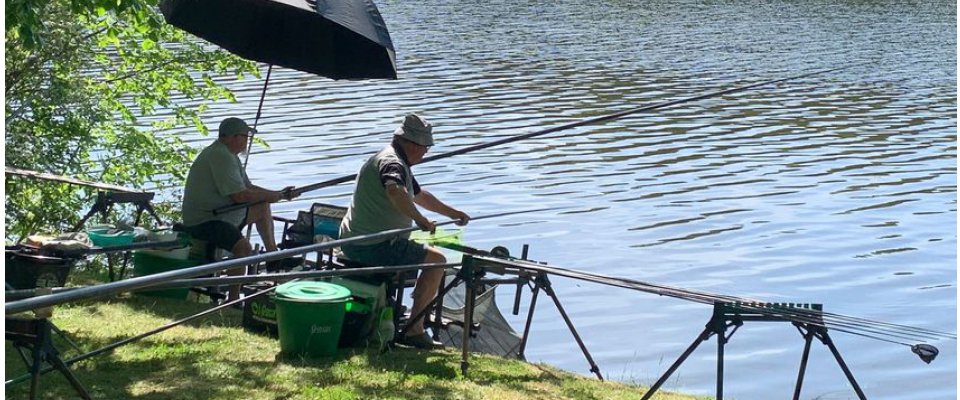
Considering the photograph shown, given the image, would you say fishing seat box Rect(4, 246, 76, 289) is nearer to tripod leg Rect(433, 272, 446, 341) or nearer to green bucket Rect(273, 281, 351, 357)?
green bucket Rect(273, 281, 351, 357)

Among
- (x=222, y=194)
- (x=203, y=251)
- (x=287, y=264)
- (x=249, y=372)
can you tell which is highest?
(x=222, y=194)

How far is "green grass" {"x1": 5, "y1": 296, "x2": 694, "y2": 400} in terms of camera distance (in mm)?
5859

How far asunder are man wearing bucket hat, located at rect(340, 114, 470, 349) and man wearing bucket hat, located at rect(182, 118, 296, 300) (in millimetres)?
1023

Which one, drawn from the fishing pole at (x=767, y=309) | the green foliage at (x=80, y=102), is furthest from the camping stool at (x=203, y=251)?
the green foliage at (x=80, y=102)

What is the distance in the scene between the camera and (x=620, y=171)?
50.4 ft

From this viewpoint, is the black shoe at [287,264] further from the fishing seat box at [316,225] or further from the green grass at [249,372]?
the green grass at [249,372]

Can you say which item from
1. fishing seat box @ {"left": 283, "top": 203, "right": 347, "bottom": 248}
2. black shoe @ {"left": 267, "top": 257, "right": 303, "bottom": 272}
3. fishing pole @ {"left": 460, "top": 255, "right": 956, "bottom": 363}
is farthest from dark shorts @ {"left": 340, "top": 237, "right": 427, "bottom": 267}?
fishing seat box @ {"left": 283, "top": 203, "right": 347, "bottom": 248}

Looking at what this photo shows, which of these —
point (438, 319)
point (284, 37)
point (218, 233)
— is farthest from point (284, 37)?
point (438, 319)

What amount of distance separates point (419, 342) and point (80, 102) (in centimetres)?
493

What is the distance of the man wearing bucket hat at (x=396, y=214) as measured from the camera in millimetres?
6895

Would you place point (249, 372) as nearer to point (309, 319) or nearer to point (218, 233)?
point (309, 319)

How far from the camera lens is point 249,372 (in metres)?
6.23

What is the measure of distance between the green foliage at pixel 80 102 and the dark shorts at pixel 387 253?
12.4 feet

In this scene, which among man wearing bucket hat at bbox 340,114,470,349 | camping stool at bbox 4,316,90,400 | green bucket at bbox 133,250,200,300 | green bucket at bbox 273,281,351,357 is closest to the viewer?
camping stool at bbox 4,316,90,400
